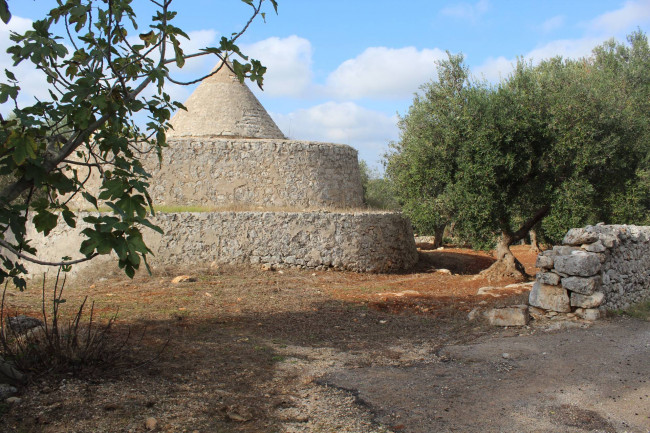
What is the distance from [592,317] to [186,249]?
9.38 metres

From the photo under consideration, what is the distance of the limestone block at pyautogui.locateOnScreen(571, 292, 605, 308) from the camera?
755 cm

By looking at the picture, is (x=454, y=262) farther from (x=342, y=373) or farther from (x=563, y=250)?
(x=342, y=373)

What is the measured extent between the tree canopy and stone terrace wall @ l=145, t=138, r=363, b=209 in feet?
11.9

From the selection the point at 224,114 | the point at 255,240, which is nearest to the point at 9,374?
the point at 255,240

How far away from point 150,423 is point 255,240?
9.79 metres

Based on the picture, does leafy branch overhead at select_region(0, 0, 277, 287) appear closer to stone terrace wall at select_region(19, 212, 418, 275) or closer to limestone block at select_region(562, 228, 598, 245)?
limestone block at select_region(562, 228, 598, 245)

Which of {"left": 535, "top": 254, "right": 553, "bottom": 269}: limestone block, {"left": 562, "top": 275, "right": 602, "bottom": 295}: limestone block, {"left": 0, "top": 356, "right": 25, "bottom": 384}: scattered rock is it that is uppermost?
{"left": 535, "top": 254, "right": 553, "bottom": 269}: limestone block

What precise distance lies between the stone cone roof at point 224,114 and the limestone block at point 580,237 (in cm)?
1086

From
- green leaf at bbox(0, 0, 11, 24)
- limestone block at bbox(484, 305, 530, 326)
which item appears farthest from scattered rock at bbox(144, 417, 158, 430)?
limestone block at bbox(484, 305, 530, 326)

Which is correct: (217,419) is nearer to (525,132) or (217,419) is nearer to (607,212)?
(525,132)

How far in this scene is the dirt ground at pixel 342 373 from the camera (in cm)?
407

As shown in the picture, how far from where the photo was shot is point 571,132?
1111 centimetres

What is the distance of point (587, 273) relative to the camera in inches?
297

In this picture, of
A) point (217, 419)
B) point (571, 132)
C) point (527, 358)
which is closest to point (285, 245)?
point (571, 132)
